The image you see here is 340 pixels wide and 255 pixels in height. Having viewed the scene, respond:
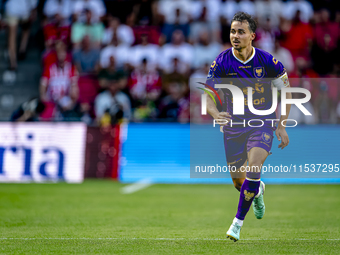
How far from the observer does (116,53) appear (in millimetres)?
15758

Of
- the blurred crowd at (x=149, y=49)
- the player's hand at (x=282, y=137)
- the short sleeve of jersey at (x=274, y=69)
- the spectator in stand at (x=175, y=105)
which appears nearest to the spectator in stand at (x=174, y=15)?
the blurred crowd at (x=149, y=49)

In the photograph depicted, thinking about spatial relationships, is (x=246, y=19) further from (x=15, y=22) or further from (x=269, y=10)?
(x=15, y=22)

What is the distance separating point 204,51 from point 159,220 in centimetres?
827

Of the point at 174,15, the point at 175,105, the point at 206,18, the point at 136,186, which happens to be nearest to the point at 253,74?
the point at 136,186

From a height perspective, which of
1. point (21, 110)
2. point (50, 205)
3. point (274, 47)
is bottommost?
point (50, 205)

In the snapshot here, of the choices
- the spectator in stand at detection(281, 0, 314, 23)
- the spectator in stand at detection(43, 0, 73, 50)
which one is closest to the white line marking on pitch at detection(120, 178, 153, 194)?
the spectator in stand at detection(43, 0, 73, 50)

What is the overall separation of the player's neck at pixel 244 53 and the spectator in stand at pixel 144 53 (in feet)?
29.5

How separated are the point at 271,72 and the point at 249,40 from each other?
46 cm

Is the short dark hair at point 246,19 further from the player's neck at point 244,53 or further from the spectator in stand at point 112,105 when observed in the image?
the spectator in stand at point 112,105

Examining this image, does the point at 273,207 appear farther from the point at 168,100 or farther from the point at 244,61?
the point at 168,100

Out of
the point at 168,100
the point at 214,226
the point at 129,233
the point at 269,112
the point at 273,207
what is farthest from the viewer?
the point at 168,100

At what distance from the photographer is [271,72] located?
6.37 meters

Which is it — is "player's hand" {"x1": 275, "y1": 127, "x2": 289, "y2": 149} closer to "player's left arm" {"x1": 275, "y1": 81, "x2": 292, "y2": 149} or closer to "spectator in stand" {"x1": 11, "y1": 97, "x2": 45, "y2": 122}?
"player's left arm" {"x1": 275, "y1": 81, "x2": 292, "y2": 149}

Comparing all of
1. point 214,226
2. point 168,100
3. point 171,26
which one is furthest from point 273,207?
point 171,26
